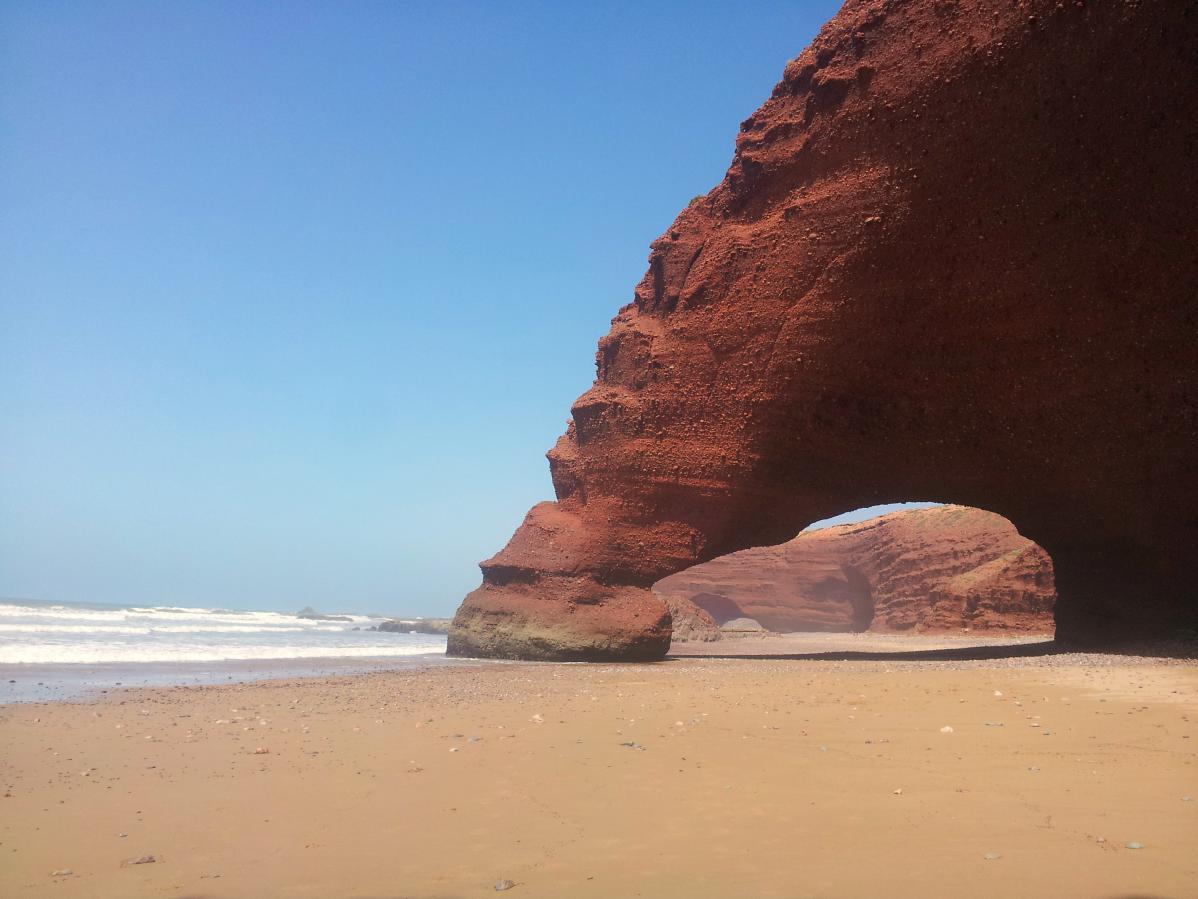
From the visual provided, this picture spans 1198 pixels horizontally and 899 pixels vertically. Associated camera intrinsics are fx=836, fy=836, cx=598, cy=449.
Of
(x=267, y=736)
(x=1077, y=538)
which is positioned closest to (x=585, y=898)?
(x=267, y=736)

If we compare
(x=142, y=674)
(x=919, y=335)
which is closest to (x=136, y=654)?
(x=142, y=674)

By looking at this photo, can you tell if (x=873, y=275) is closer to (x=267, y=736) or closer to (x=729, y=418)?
(x=729, y=418)

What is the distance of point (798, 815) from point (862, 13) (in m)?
11.1

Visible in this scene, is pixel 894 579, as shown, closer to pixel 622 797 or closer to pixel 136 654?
pixel 136 654

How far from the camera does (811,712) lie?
6.33m

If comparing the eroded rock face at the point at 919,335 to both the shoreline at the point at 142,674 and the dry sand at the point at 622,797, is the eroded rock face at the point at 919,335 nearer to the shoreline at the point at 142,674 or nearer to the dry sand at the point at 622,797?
the shoreline at the point at 142,674

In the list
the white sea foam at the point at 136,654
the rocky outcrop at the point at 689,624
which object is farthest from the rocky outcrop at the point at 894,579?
the white sea foam at the point at 136,654

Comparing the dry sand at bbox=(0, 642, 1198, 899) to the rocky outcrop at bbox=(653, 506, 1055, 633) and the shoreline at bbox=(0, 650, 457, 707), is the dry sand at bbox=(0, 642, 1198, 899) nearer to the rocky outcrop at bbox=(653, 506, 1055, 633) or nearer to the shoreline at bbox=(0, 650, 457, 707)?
the shoreline at bbox=(0, 650, 457, 707)

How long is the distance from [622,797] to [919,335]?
Answer: 30.9ft

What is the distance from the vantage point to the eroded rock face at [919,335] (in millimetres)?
9656

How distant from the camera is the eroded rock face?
9.66 metres

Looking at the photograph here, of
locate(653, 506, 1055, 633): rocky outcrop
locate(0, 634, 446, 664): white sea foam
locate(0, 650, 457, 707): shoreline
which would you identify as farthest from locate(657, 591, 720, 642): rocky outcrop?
locate(0, 650, 457, 707): shoreline

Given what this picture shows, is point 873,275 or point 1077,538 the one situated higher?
point 873,275

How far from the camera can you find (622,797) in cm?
399
